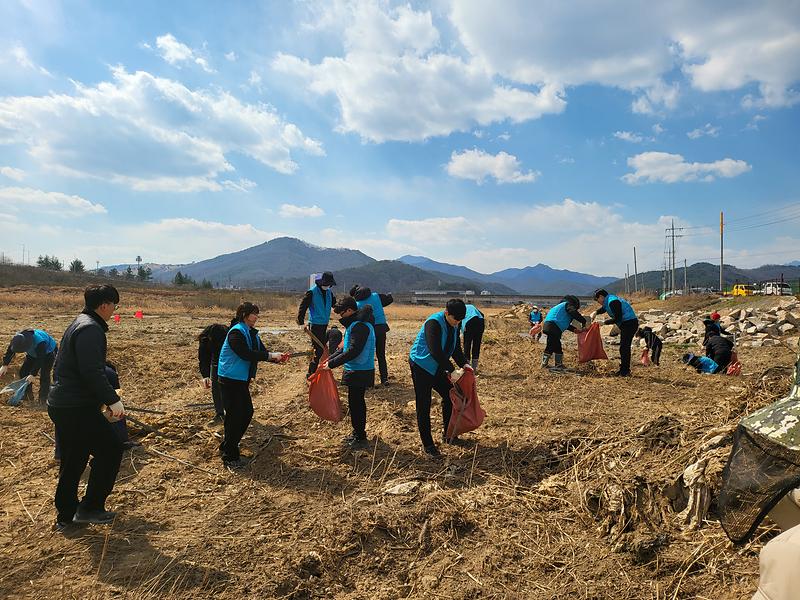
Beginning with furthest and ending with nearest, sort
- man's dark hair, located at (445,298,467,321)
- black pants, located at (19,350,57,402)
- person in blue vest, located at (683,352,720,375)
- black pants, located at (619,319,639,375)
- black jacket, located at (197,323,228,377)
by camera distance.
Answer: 1. person in blue vest, located at (683,352,720,375)
2. black pants, located at (619,319,639,375)
3. black pants, located at (19,350,57,402)
4. black jacket, located at (197,323,228,377)
5. man's dark hair, located at (445,298,467,321)

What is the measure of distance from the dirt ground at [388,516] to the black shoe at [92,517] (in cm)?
→ 8

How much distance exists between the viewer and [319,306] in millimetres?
7617

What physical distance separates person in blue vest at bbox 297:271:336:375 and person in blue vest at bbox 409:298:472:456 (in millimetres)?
2888

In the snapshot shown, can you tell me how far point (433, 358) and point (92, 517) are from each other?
313 centimetres

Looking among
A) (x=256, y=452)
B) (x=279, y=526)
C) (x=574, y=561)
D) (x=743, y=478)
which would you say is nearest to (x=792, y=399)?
(x=743, y=478)

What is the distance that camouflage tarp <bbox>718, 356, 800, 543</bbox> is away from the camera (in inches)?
95.8

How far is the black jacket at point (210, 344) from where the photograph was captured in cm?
575

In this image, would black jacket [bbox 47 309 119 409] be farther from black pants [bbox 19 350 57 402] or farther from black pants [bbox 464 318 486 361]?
black pants [bbox 464 318 486 361]

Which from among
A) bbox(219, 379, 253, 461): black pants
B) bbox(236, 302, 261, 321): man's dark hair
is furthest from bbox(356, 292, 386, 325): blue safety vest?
bbox(219, 379, 253, 461): black pants

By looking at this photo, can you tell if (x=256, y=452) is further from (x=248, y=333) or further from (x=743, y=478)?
(x=743, y=478)

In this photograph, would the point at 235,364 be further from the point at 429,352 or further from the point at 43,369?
the point at 43,369

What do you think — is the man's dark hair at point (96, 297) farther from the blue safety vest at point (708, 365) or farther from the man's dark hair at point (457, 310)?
the blue safety vest at point (708, 365)

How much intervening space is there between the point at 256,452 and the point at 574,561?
3423mm

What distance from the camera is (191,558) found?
10.9 feet
